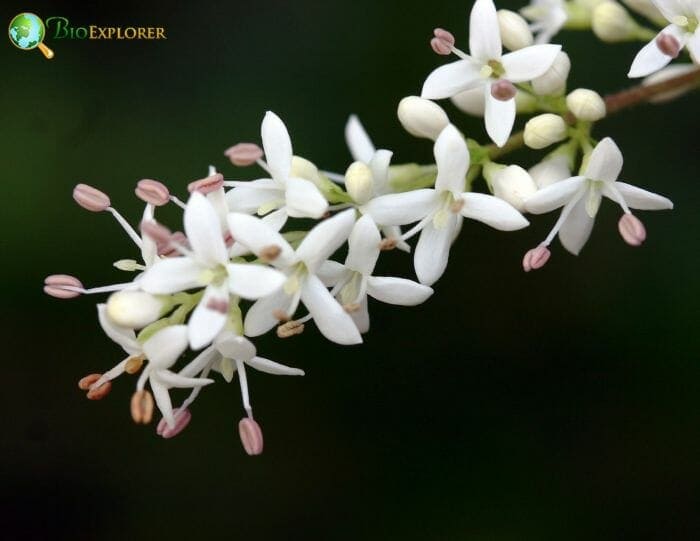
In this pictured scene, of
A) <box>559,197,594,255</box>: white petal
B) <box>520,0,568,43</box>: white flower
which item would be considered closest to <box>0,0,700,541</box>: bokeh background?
<box>520,0,568,43</box>: white flower

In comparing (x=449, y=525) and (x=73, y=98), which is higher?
(x=73, y=98)

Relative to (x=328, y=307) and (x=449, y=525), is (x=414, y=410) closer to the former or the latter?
(x=449, y=525)

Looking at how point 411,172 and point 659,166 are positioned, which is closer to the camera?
point 411,172

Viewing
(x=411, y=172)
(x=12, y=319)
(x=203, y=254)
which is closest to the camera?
(x=203, y=254)

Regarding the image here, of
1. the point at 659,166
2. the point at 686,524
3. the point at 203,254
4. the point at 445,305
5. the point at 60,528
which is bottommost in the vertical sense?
the point at 686,524

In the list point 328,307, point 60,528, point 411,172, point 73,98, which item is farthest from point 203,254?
point 60,528

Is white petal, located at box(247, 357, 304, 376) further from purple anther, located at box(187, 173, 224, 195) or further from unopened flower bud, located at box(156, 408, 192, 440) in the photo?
purple anther, located at box(187, 173, 224, 195)

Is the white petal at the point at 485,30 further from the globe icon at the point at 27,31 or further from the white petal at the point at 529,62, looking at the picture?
the globe icon at the point at 27,31

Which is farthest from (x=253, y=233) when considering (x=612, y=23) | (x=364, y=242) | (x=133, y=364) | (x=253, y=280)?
(x=612, y=23)
